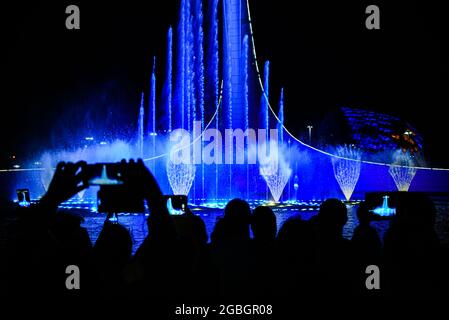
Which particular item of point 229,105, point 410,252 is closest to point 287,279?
point 410,252

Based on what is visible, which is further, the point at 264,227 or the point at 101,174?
the point at 264,227

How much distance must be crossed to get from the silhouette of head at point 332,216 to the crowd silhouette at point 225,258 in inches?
0.4

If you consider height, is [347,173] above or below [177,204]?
below

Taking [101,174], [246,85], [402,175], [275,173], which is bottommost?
[402,175]

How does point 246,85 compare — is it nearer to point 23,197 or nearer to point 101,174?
point 23,197

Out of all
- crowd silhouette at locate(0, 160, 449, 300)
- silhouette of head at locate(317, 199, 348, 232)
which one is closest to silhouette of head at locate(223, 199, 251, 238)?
crowd silhouette at locate(0, 160, 449, 300)

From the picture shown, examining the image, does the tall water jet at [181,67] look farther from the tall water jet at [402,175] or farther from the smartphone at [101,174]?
the smartphone at [101,174]

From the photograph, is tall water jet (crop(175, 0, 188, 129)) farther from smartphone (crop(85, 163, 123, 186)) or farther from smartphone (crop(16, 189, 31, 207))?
smartphone (crop(85, 163, 123, 186))

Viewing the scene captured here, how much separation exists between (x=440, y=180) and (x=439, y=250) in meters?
30.3

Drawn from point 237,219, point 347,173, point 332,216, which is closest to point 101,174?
point 237,219

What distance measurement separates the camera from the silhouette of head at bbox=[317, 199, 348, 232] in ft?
13.0

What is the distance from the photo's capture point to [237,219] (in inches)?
148

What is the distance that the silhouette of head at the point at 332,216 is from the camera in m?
3.97

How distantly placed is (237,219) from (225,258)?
1.17 feet
